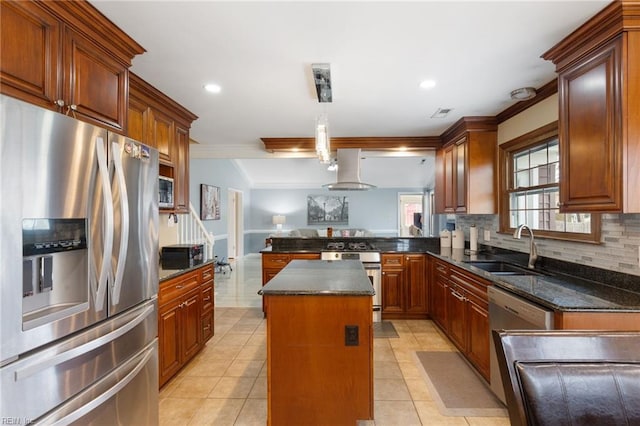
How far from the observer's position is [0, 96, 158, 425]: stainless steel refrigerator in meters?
1.03

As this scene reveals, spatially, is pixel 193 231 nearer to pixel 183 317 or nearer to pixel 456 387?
pixel 183 317

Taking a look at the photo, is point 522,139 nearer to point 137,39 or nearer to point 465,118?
point 465,118

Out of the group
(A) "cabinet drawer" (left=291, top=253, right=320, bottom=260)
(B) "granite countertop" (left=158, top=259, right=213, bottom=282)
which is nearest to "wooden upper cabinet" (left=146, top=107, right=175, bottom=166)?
(B) "granite countertop" (left=158, top=259, right=213, bottom=282)

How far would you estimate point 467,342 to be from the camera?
8.91 feet

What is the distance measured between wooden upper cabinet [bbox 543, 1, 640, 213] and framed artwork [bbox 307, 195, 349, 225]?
26.7 ft

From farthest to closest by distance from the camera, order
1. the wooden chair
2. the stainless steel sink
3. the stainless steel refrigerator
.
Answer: the stainless steel sink
the stainless steel refrigerator
the wooden chair

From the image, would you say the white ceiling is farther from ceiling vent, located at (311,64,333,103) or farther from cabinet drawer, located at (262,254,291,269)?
cabinet drawer, located at (262,254,291,269)

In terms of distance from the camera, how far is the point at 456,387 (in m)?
2.41

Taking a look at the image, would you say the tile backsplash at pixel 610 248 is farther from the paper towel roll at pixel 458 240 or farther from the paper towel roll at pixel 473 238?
the paper towel roll at pixel 458 240

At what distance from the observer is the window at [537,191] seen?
2.36 meters

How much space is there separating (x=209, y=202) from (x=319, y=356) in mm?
5913

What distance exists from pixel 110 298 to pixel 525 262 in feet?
10.8

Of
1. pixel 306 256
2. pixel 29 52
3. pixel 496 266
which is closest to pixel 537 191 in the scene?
pixel 496 266

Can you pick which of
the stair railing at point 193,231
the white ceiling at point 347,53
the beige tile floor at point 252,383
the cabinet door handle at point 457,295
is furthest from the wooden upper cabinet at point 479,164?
the stair railing at point 193,231
